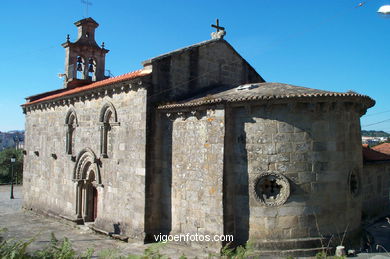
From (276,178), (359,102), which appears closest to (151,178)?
(276,178)

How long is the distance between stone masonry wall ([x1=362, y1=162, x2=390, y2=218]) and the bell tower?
44.9 ft

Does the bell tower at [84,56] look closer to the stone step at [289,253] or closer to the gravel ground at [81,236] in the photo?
the gravel ground at [81,236]

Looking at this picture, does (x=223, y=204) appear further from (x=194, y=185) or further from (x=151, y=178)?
(x=151, y=178)

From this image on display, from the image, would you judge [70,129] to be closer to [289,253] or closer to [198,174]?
[198,174]

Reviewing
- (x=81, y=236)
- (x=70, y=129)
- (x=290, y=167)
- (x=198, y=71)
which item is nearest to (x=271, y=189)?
(x=290, y=167)

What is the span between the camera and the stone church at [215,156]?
916 cm

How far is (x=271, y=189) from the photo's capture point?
365 inches

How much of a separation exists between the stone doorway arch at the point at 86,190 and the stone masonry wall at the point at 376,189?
10408mm

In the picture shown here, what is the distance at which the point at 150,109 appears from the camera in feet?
35.6

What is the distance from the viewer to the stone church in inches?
361

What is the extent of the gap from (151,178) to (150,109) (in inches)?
87.7

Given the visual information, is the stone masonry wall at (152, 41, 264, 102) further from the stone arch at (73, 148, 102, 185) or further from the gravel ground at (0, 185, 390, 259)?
the gravel ground at (0, 185, 390, 259)

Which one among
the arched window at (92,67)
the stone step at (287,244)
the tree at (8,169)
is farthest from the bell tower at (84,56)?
the tree at (8,169)

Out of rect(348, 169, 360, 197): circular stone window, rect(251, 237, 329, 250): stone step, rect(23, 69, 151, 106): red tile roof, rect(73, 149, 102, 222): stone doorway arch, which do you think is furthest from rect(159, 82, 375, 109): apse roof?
rect(73, 149, 102, 222): stone doorway arch
